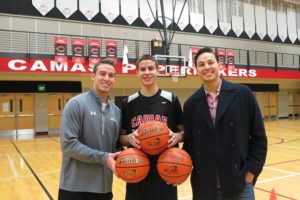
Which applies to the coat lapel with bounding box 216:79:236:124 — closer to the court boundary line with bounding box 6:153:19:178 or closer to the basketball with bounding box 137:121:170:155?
the basketball with bounding box 137:121:170:155

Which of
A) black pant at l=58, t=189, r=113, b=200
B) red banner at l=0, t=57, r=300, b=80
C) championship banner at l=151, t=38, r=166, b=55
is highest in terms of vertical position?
championship banner at l=151, t=38, r=166, b=55

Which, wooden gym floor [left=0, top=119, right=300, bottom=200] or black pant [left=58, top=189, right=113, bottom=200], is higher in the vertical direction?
black pant [left=58, top=189, right=113, bottom=200]

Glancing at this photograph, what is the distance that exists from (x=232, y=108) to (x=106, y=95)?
3.23ft

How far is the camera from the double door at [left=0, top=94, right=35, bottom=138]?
1377 centimetres

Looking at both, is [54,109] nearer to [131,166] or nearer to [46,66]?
[46,66]

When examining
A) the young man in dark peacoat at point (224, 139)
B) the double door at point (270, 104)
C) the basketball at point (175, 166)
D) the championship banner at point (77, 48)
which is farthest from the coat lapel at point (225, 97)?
the double door at point (270, 104)

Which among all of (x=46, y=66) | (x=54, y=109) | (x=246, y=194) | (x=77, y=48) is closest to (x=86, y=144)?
(x=246, y=194)

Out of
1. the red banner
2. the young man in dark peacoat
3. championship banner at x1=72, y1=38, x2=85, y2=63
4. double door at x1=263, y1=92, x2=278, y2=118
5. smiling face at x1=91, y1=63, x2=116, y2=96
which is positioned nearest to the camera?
the young man in dark peacoat

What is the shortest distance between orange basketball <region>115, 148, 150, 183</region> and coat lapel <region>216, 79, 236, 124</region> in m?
0.65

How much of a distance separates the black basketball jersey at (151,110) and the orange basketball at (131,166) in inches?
11.3

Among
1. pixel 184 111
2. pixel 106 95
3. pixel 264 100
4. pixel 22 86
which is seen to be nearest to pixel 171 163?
pixel 184 111

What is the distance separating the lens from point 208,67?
7.03 feet

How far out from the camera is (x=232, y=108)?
205 centimetres

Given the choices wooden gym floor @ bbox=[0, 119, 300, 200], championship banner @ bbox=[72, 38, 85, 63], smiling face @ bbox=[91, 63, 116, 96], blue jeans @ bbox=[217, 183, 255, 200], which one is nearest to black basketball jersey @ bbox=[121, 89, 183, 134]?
smiling face @ bbox=[91, 63, 116, 96]
